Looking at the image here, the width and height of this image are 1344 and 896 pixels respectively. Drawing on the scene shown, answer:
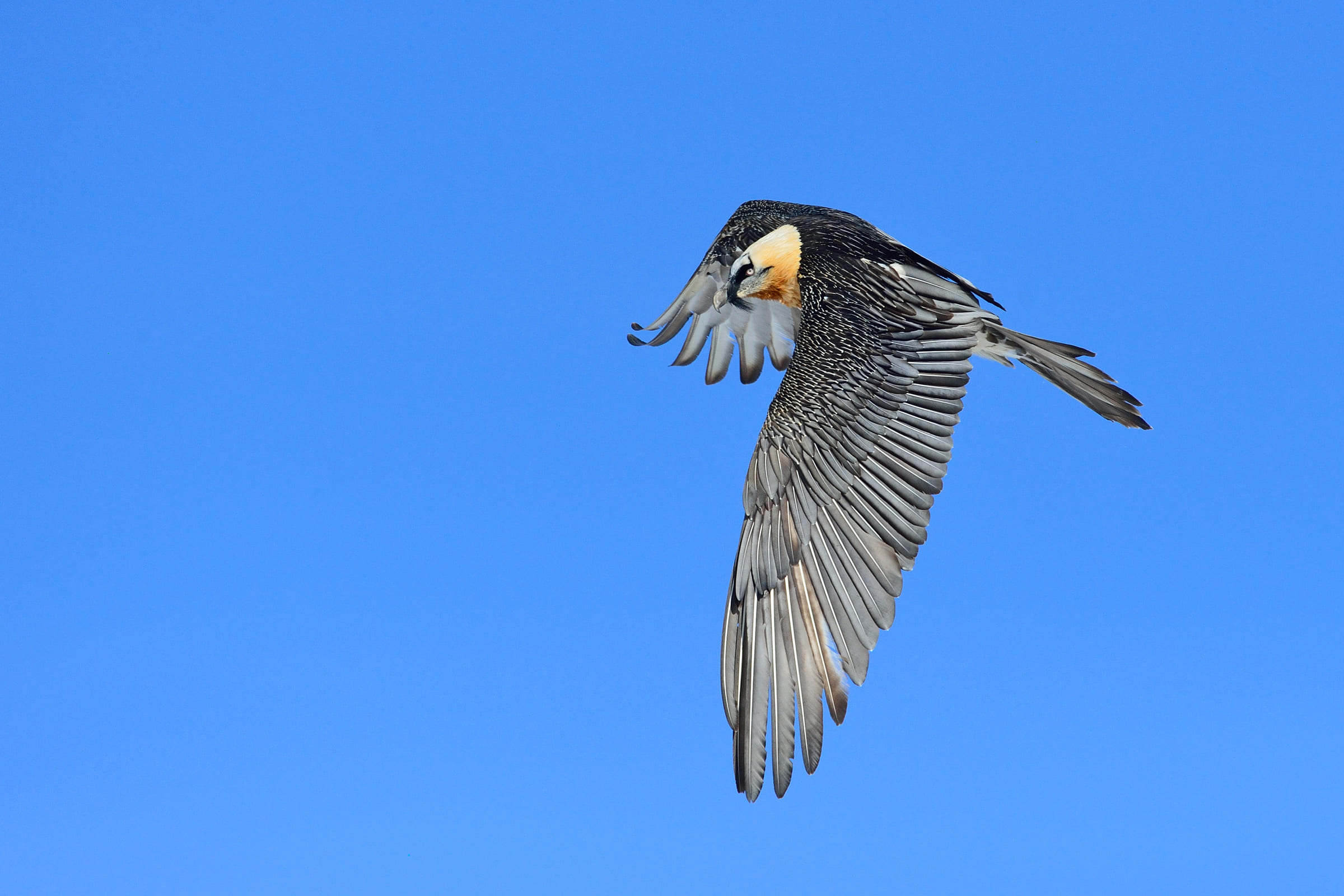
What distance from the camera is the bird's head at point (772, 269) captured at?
226 inches

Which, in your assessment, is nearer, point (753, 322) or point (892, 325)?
point (892, 325)

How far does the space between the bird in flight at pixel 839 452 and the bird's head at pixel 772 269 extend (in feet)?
0.03

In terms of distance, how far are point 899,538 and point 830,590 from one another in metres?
0.36

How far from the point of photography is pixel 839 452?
4371mm

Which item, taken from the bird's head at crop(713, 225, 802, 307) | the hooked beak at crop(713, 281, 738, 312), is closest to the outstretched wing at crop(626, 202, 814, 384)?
the hooked beak at crop(713, 281, 738, 312)

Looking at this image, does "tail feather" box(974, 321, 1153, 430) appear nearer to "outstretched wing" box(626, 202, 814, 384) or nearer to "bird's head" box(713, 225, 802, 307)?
"bird's head" box(713, 225, 802, 307)

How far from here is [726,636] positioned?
406 cm

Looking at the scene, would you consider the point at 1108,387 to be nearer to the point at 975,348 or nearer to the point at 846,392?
the point at 975,348

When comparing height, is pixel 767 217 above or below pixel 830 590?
above

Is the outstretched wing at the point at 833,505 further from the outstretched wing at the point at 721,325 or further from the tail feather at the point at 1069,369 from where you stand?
the outstretched wing at the point at 721,325

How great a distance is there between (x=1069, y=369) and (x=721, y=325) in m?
2.49

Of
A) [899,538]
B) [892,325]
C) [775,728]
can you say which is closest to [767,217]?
[892,325]

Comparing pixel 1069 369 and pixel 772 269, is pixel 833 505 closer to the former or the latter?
pixel 1069 369

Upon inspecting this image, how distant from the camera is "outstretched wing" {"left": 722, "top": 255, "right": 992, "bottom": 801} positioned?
12.4ft
